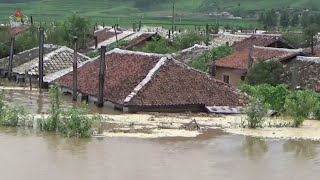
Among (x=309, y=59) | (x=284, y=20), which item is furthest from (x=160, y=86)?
(x=284, y=20)

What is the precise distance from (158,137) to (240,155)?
11.0ft

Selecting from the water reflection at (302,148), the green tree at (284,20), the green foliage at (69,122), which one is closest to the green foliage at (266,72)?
the water reflection at (302,148)

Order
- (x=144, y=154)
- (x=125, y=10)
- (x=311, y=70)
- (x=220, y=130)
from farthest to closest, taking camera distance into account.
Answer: (x=125, y=10) → (x=311, y=70) → (x=220, y=130) → (x=144, y=154)

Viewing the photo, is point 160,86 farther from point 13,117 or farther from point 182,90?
point 13,117

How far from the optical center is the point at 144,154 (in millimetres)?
21031

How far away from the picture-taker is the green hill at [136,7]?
105 meters

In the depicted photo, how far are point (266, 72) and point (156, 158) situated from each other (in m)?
15.9

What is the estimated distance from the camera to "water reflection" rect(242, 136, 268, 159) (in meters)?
21.8

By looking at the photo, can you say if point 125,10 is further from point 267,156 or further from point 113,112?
point 267,156

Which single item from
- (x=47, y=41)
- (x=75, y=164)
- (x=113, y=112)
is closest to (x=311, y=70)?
(x=113, y=112)

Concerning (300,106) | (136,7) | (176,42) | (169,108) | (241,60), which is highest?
(136,7)

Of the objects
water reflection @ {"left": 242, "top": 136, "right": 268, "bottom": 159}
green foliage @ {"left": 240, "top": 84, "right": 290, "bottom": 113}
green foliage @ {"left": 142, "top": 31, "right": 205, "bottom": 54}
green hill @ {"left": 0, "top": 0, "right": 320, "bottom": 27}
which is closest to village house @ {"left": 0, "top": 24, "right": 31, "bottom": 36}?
green foliage @ {"left": 142, "top": 31, "right": 205, "bottom": 54}

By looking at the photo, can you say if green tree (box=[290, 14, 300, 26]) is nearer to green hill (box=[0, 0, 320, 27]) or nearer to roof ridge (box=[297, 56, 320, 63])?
green hill (box=[0, 0, 320, 27])

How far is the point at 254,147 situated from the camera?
22.9 metres
